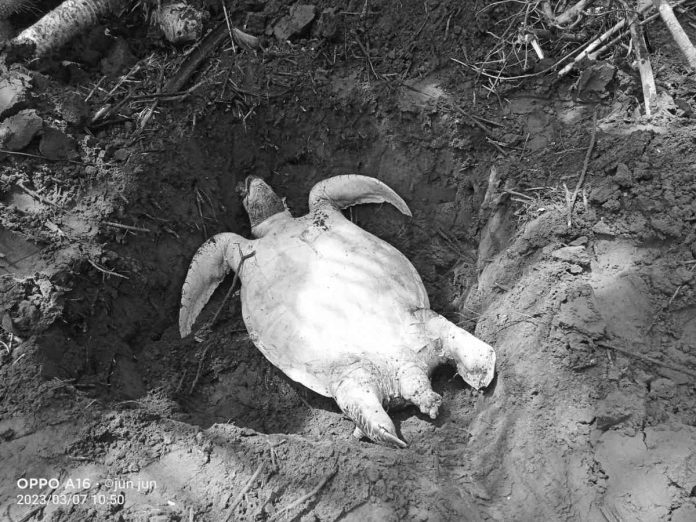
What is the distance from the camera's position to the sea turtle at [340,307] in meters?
2.89

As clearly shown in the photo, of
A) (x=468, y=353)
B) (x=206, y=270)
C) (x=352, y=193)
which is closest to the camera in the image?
(x=468, y=353)

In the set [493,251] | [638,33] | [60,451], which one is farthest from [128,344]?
[638,33]

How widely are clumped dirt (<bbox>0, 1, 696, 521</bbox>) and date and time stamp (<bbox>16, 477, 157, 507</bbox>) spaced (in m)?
0.01

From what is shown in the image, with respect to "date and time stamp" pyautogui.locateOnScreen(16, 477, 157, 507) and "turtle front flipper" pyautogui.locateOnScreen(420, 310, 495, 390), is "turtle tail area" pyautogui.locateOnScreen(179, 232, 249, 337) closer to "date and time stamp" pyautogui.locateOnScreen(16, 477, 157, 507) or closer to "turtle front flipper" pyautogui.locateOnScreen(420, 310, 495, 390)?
"date and time stamp" pyautogui.locateOnScreen(16, 477, 157, 507)

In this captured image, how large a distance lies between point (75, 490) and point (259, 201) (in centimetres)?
228

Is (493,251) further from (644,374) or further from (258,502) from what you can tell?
(258,502)

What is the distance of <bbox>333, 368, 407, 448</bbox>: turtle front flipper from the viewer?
2.67m

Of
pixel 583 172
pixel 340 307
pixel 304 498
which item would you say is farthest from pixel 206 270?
pixel 583 172

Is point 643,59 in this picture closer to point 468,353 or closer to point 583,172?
point 583,172

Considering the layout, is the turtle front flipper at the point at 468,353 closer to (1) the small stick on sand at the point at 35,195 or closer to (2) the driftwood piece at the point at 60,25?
(1) the small stick on sand at the point at 35,195

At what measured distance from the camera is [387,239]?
3.95 m

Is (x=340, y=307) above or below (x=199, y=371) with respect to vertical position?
above

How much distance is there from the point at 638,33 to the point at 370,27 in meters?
1.89

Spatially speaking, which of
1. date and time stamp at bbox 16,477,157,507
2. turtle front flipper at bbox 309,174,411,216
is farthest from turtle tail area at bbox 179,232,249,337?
date and time stamp at bbox 16,477,157,507
